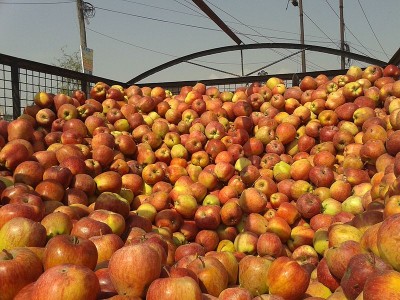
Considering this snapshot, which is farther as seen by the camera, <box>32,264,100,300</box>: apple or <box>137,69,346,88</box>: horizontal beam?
<box>137,69,346,88</box>: horizontal beam

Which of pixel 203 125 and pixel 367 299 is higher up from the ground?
pixel 203 125

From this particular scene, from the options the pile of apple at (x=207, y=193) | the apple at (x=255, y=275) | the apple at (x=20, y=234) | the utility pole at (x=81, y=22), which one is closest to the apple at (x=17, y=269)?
the pile of apple at (x=207, y=193)

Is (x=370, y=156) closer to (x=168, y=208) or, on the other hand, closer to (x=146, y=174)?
(x=168, y=208)

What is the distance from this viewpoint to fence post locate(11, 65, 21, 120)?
446 cm

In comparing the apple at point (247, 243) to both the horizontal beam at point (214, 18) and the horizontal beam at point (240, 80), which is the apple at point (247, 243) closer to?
the horizontal beam at point (214, 18)

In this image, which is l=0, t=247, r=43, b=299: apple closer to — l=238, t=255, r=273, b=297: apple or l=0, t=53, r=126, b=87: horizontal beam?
l=238, t=255, r=273, b=297: apple

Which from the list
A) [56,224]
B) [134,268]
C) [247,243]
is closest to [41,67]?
[56,224]

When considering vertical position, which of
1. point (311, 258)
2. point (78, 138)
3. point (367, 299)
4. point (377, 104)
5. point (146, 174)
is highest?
point (377, 104)

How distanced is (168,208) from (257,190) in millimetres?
917

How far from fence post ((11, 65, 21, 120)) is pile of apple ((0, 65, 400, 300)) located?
0.21m

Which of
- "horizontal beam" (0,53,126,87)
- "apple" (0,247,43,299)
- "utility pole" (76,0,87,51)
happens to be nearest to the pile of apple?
"apple" (0,247,43,299)

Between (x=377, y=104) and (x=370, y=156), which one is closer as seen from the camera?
(x=370, y=156)

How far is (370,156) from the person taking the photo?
152 inches

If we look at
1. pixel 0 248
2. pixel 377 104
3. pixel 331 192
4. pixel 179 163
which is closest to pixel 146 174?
pixel 179 163
